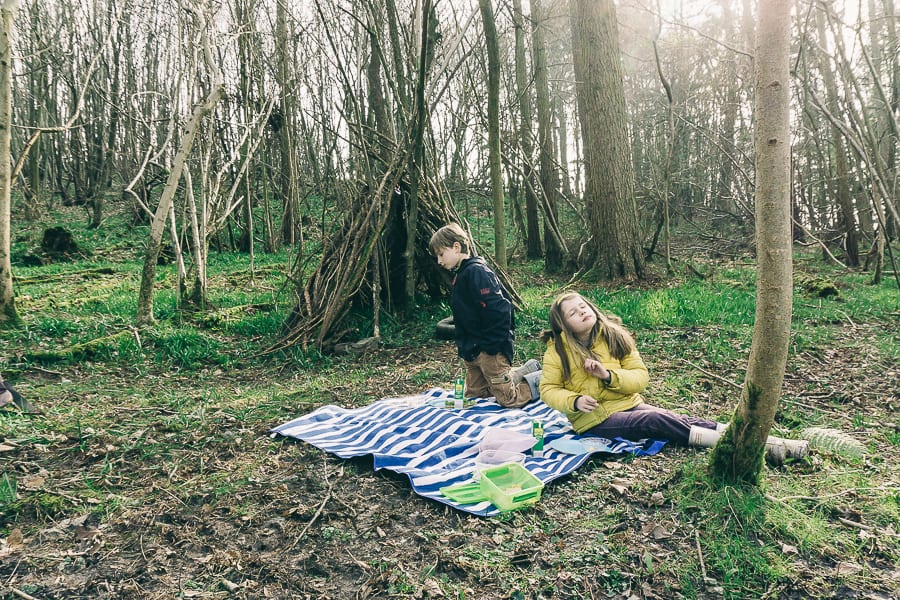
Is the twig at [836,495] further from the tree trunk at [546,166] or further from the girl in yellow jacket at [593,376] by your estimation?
the tree trunk at [546,166]

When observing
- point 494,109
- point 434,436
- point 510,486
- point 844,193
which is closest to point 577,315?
point 510,486

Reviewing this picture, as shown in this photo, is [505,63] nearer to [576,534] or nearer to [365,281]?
[365,281]

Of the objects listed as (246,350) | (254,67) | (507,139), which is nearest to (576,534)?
(246,350)

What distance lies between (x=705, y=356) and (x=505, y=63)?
34.6ft

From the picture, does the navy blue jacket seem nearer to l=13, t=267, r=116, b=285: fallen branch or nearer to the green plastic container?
the green plastic container

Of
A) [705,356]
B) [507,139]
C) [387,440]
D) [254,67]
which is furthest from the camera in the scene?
[254,67]

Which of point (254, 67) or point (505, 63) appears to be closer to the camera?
point (254, 67)

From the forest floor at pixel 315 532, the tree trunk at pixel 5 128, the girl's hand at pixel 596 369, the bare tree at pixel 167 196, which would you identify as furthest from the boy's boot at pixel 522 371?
the tree trunk at pixel 5 128

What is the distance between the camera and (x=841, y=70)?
18.9ft

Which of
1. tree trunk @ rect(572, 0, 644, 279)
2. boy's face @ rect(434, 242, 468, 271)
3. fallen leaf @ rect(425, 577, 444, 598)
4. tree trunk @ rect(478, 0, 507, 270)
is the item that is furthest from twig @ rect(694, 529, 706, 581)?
tree trunk @ rect(572, 0, 644, 279)

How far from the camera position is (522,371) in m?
4.21

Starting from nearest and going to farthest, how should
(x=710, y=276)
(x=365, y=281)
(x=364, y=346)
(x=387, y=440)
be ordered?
(x=387, y=440), (x=364, y=346), (x=365, y=281), (x=710, y=276)

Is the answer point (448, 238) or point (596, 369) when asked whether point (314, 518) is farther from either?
point (448, 238)

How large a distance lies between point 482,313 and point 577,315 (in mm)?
996
